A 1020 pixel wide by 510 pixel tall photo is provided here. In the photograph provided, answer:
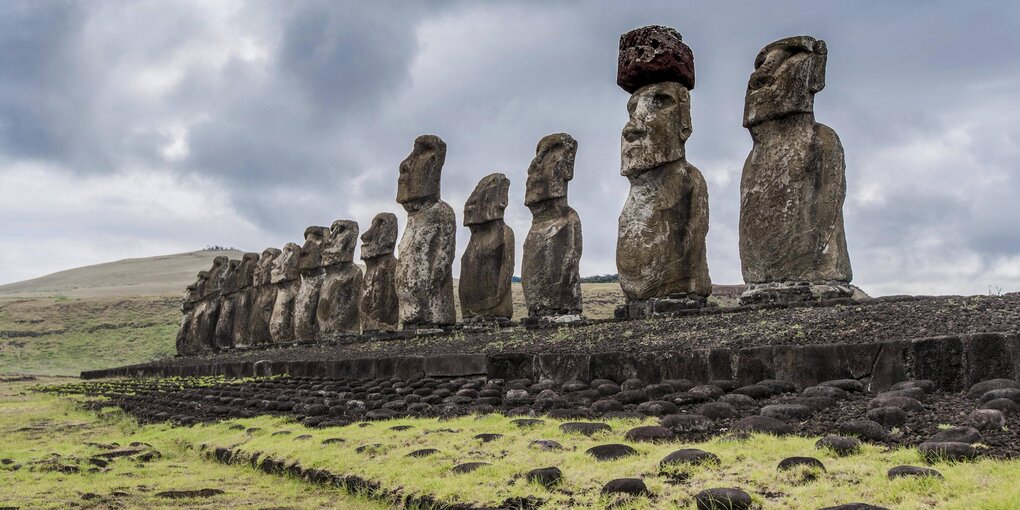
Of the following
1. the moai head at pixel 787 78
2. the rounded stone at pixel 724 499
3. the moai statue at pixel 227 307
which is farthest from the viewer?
the moai statue at pixel 227 307

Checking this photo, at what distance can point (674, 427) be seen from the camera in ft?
16.2

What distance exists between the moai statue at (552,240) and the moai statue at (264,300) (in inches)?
507

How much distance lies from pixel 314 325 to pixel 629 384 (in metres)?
16.1

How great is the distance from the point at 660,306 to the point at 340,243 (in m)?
12.0

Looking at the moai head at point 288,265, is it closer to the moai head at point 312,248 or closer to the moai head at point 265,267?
the moai head at point 265,267

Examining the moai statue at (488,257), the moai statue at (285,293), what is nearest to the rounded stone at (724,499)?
the moai statue at (488,257)

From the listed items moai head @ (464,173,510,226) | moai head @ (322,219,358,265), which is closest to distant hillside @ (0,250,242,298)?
moai head @ (322,219,358,265)

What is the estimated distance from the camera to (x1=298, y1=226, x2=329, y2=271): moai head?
2231 cm

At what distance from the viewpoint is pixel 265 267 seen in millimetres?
26000

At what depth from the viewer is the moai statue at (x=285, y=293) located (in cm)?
2362

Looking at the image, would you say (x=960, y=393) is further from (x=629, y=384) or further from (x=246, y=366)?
(x=246, y=366)

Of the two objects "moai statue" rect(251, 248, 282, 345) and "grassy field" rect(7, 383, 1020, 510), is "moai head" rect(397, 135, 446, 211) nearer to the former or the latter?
"moai statue" rect(251, 248, 282, 345)

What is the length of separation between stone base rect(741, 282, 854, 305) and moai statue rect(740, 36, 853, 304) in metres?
0.01

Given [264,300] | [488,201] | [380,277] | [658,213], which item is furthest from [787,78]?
[264,300]
